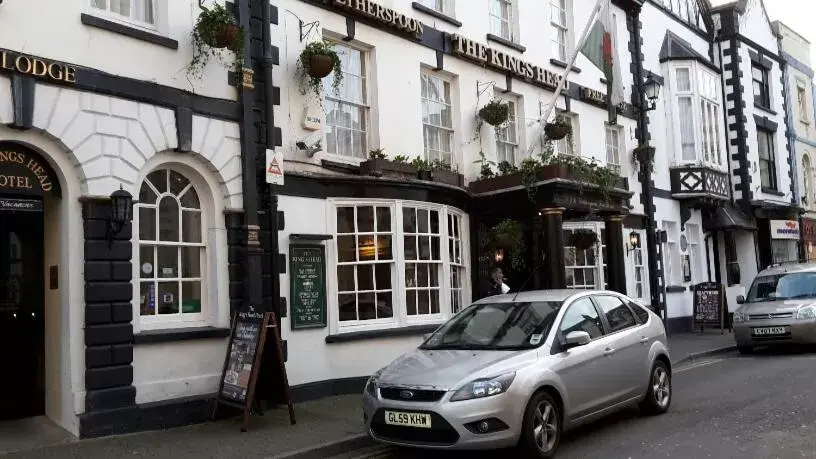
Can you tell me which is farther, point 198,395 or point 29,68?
point 198,395

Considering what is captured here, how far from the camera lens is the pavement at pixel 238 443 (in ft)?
24.2

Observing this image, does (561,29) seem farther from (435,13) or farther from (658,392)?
(658,392)

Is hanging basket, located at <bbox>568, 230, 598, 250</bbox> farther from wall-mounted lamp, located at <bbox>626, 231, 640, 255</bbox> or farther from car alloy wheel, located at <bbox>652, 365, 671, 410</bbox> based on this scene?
car alloy wheel, located at <bbox>652, 365, 671, 410</bbox>

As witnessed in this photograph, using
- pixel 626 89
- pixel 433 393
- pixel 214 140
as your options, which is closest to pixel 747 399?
pixel 433 393

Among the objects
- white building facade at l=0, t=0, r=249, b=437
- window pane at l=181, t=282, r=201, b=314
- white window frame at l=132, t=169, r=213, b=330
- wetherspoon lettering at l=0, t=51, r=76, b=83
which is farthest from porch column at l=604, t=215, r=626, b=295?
wetherspoon lettering at l=0, t=51, r=76, b=83

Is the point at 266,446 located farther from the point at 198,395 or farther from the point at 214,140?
the point at 214,140

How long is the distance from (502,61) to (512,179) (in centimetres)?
284

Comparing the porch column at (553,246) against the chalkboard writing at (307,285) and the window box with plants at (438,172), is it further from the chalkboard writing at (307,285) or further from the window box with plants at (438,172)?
the chalkboard writing at (307,285)

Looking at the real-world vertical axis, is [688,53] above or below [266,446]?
above

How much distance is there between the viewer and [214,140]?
9656mm

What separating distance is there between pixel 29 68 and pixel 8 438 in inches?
160

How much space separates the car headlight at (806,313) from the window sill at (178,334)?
11.2 metres

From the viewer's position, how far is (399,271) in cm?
1157

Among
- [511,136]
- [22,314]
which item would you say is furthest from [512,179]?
[22,314]
